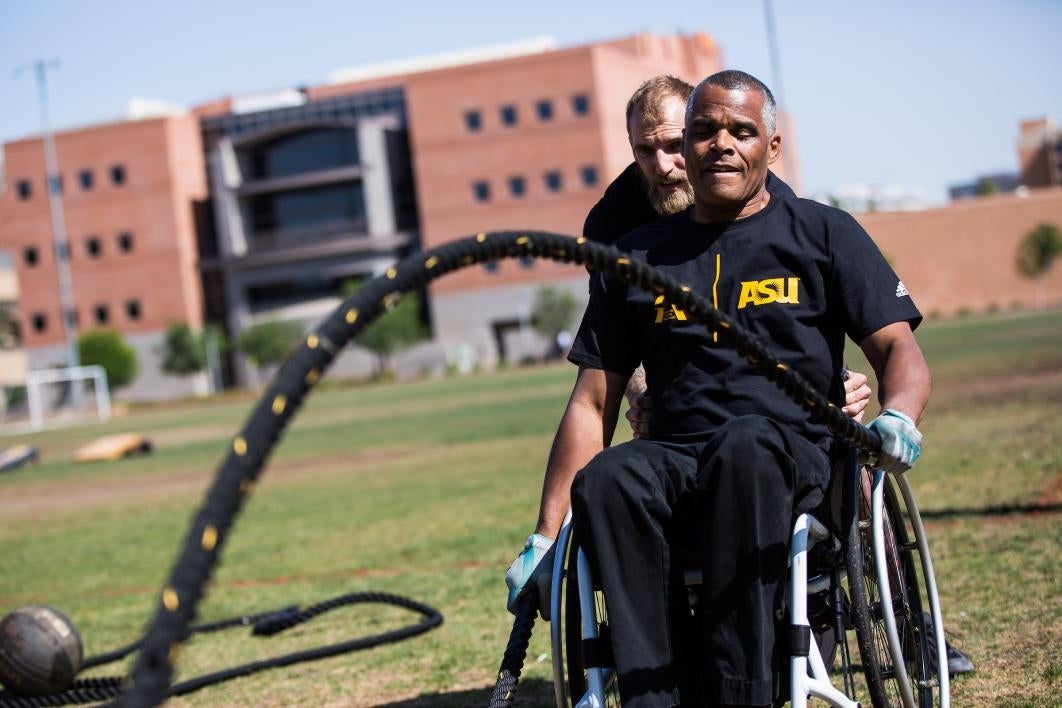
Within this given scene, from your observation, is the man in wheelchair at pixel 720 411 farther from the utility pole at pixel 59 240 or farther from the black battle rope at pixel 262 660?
the utility pole at pixel 59 240

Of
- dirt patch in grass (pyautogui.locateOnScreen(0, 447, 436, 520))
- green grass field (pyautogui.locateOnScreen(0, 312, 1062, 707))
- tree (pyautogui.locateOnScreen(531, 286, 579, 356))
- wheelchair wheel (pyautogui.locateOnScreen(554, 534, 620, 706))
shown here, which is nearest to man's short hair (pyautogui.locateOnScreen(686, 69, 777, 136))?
wheelchair wheel (pyautogui.locateOnScreen(554, 534, 620, 706))

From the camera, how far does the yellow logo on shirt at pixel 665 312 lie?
3934mm

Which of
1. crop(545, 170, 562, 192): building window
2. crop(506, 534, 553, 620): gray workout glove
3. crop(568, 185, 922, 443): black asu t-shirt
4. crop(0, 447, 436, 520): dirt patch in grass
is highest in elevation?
crop(545, 170, 562, 192): building window

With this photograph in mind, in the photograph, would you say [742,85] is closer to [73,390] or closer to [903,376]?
Result: [903,376]

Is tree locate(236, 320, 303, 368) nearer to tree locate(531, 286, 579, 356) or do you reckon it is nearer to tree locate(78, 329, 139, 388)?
tree locate(78, 329, 139, 388)

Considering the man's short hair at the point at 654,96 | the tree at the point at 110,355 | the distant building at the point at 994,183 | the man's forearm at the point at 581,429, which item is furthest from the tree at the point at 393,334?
the distant building at the point at 994,183

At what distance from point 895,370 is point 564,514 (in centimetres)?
108

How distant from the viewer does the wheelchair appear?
3.48 m

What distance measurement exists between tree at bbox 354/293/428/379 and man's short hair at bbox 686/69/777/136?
72.7m

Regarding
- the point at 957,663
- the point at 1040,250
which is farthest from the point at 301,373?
the point at 1040,250

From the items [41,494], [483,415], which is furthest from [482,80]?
[41,494]

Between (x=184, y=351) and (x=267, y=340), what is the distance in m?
6.36

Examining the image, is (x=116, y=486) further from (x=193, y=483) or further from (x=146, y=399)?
(x=146, y=399)

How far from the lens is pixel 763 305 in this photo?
390cm
